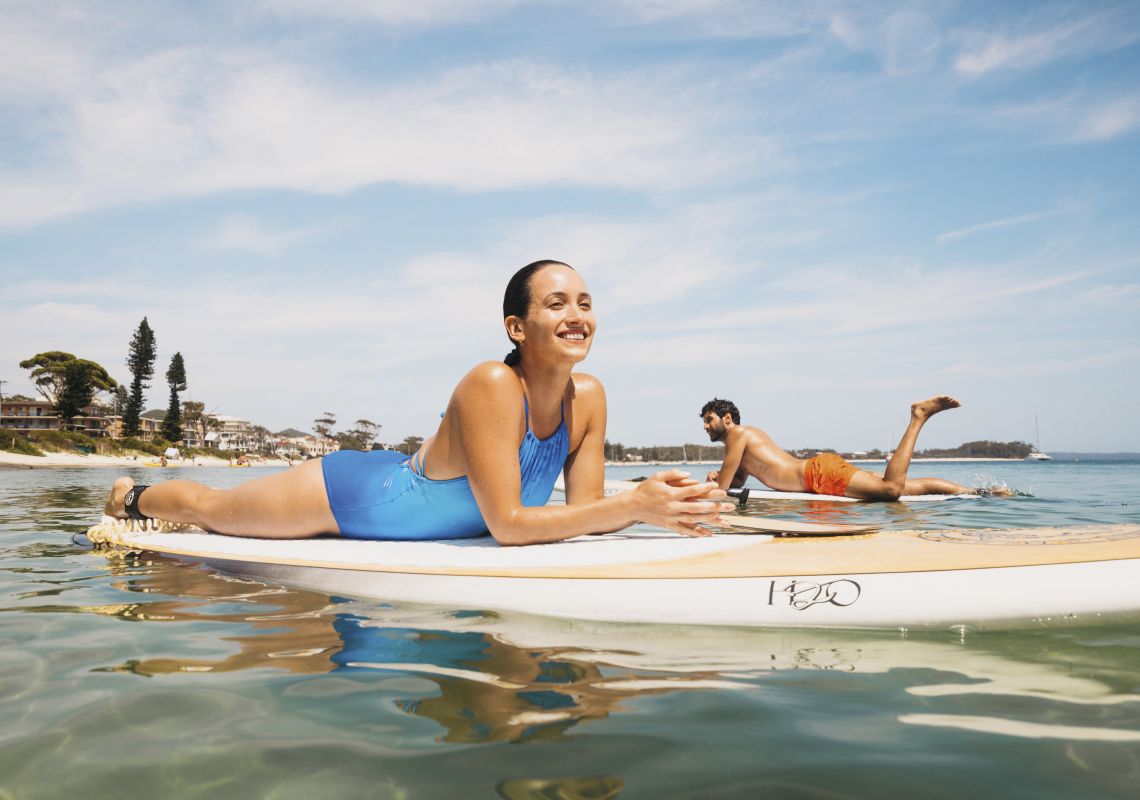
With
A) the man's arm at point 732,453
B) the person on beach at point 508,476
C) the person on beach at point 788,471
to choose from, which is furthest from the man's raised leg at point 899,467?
the person on beach at point 508,476

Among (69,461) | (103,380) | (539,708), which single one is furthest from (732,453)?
(103,380)

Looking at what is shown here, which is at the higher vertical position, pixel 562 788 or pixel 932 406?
pixel 932 406

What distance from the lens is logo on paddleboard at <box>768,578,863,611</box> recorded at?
2492 mm

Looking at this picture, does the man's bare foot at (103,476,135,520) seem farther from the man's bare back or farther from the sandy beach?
the sandy beach

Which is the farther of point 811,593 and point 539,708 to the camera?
point 811,593

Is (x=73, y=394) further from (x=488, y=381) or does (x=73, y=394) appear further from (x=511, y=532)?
(x=488, y=381)

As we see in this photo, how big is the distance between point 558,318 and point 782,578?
143 cm

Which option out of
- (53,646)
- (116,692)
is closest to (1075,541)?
(116,692)

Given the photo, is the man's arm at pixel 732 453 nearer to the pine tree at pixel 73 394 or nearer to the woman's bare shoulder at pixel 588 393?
the woman's bare shoulder at pixel 588 393

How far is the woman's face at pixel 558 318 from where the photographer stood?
124 inches

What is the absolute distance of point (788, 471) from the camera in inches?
387

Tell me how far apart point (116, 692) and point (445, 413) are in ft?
5.57

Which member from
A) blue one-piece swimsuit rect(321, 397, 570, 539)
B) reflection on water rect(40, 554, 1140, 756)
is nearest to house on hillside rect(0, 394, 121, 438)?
blue one-piece swimsuit rect(321, 397, 570, 539)

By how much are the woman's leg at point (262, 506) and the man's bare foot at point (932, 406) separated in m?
7.08
